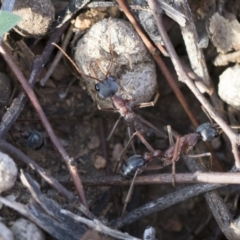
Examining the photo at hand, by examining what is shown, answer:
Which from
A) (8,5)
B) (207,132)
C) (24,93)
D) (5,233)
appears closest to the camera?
(5,233)

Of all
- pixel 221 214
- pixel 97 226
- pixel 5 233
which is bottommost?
pixel 221 214

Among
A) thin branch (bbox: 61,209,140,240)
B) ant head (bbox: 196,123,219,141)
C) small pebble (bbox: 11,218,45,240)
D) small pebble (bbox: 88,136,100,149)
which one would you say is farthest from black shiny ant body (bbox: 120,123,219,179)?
small pebble (bbox: 11,218,45,240)

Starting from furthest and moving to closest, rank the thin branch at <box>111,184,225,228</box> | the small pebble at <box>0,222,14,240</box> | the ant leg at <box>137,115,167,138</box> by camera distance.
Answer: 1. the ant leg at <box>137,115,167,138</box>
2. the thin branch at <box>111,184,225,228</box>
3. the small pebble at <box>0,222,14,240</box>

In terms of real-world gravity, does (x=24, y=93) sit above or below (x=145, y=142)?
above

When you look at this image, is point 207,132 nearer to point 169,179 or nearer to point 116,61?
point 169,179

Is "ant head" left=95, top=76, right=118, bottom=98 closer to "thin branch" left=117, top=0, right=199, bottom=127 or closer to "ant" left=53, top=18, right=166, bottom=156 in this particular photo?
"ant" left=53, top=18, right=166, bottom=156

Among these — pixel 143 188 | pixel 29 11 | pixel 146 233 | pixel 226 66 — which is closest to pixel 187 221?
pixel 143 188

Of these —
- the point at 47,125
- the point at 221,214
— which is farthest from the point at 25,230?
the point at 221,214
